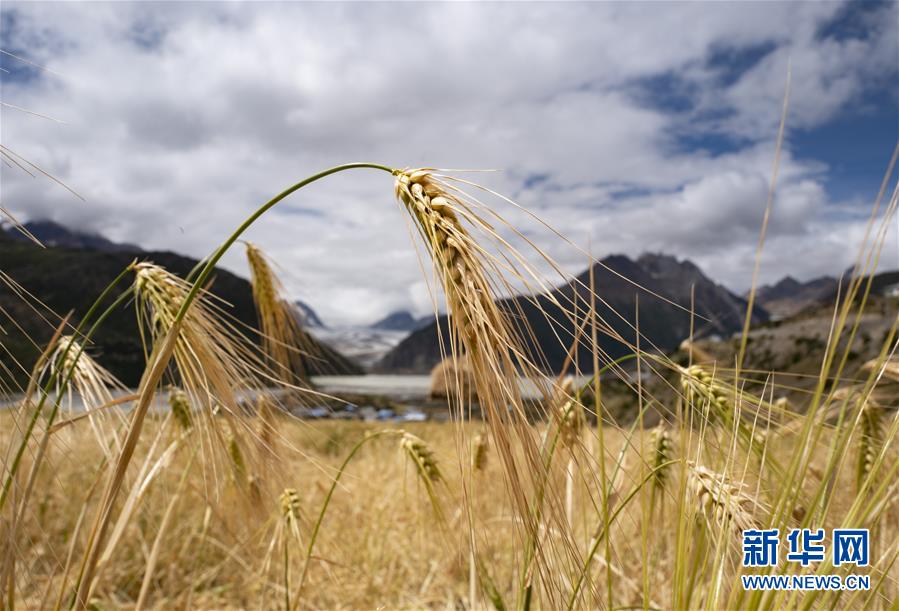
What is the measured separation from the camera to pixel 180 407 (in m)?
2.19

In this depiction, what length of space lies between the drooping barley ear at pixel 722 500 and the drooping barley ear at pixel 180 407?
165cm

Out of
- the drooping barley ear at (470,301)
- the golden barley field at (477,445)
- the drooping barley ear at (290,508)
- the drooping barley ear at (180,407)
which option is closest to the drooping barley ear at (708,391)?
the golden barley field at (477,445)

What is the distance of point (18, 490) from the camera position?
1307 millimetres

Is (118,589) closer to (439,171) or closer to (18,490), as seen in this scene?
(18,490)

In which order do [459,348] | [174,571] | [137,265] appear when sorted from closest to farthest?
1. [459,348]
2. [137,265]
3. [174,571]

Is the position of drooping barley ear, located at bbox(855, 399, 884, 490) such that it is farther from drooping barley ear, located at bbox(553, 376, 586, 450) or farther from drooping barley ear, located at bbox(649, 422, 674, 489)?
drooping barley ear, located at bbox(553, 376, 586, 450)

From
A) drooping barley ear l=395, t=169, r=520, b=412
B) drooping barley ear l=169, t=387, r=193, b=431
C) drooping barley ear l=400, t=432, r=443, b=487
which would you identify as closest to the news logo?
drooping barley ear l=395, t=169, r=520, b=412

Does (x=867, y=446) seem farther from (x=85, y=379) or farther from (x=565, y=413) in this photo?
(x=85, y=379)

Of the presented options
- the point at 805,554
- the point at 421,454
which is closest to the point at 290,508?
the point at 421,454

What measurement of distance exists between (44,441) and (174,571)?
91.9 inches

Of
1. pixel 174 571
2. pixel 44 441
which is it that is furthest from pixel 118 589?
pixel 44 441

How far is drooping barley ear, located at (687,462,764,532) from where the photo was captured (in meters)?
1.19

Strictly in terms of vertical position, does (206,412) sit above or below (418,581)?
above

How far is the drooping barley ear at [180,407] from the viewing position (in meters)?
2.11
